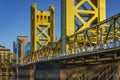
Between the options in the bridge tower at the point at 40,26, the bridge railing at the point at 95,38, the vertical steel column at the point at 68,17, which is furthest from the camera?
the bridge tower at the point at 40,26

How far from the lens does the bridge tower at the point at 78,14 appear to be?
108 ft

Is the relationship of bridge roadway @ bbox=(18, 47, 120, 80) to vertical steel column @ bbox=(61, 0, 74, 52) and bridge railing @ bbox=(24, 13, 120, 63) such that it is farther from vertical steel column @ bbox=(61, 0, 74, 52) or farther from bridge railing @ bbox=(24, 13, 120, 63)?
vertical steel column @ bbox=(61, 0, 74, 52)

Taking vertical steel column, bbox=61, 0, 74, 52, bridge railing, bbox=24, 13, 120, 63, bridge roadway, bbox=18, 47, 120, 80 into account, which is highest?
vertical steel column, bbox=61, 0, 74, 52

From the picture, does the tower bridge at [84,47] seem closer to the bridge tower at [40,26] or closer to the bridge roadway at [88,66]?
the bridge roadway at [88,66]

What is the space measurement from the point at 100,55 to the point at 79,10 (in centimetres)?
1169

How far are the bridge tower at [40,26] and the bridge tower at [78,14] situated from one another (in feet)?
97.8

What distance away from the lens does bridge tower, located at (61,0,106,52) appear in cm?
3303

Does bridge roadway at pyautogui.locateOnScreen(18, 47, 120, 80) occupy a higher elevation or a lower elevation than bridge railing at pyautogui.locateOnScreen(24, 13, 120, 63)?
lower

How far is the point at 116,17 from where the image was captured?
2056 cm

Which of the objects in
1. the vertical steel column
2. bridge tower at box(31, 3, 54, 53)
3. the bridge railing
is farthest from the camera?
bridge tower at box(31, 3, 54, 53)

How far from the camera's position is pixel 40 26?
227 feet

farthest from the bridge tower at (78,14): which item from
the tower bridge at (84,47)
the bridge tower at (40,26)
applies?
the bridge tower at (40,26)

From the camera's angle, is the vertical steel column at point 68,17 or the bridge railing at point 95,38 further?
the vertical steel column at point 68,17

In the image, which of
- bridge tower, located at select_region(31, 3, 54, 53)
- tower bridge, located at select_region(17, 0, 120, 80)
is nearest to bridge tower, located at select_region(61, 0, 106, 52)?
tower bridge, located at select_region(17, 0, 120, 80)
